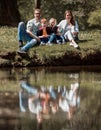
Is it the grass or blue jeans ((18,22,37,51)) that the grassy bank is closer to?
the grass

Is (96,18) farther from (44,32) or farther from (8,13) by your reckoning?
(44,32)

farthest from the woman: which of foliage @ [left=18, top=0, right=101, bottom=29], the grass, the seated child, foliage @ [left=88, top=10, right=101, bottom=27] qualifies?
foliage @ [left=18, top=0, right=101, bottom=29]

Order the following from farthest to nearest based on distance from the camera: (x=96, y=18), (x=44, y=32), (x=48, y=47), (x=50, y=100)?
(x=96, y=18)
(x=44, y=32)
(x=48, y=47)
(x=50, y=100)

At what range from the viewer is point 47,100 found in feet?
29.5

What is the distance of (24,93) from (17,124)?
2.67m

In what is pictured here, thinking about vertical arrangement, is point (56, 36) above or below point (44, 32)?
below

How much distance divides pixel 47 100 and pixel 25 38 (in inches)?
280

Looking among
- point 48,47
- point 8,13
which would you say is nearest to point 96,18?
point 8,13

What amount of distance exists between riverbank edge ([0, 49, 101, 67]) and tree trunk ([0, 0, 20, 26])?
27.1ft

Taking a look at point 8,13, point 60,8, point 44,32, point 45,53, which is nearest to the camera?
point 45,53

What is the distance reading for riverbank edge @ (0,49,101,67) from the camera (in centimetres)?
1488

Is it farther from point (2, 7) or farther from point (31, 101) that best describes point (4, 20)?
point (31, 101)

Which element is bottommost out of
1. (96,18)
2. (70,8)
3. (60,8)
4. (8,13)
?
(96,18)

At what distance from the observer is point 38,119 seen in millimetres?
7402
